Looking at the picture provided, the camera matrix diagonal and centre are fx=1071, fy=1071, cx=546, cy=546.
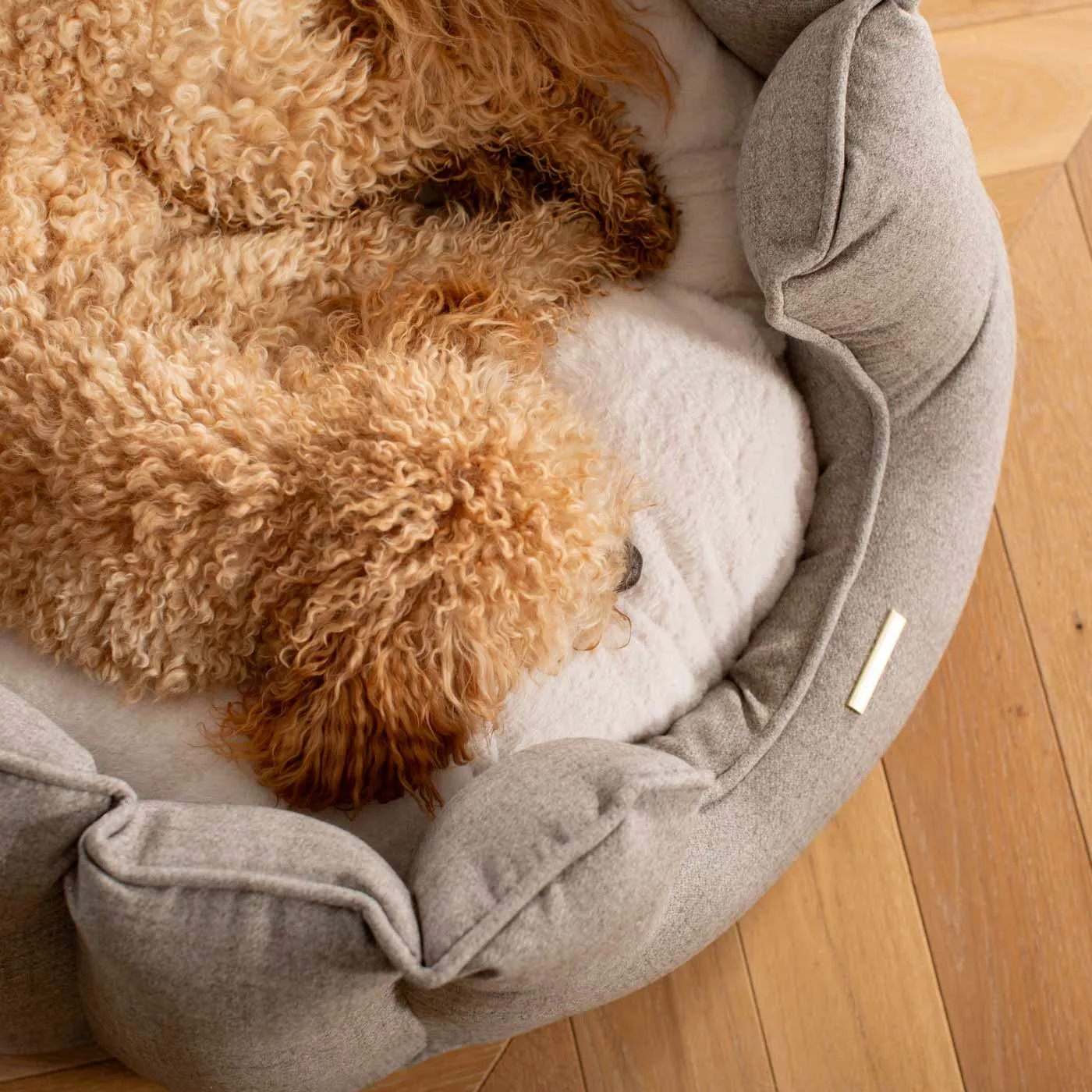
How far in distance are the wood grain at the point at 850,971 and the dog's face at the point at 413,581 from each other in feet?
1.82

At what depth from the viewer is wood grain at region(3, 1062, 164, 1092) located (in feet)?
3.96

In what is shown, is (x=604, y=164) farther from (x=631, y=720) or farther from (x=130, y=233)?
(x=631, y=720)

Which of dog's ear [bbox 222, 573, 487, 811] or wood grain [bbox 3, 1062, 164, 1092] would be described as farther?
wood grain [bbox 3, 1062, 164, 1092]

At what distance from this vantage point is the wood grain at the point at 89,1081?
3.96 ft

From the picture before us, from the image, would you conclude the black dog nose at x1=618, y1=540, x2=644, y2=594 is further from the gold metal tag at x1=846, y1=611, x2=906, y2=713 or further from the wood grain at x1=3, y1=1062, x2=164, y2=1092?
the wood grain at x1=3, y1=1062, x2=164, y2=1092

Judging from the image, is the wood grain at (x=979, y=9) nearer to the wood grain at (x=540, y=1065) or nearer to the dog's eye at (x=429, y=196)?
the dog's eye at (x=429, y=196)

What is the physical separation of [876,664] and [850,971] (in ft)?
1.42

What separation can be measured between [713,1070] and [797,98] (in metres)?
1.09

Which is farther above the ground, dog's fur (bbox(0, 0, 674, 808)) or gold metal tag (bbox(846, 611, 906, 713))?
dog's fur (bbox(0, 0, 674, 808))

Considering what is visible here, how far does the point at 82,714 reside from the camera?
103 centimetres

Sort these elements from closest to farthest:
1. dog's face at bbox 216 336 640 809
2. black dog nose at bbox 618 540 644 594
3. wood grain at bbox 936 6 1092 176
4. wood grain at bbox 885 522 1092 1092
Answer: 1. dog's face at bbox 216 336 640 809
2. black dog nose at bbox 618 540 644 594
3. wood grain at bbox 885 522 1092 1092
4. wood grain at bbox 936 6 1092 176

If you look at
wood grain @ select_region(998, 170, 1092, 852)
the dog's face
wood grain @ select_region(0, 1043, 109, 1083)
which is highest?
the dog's face

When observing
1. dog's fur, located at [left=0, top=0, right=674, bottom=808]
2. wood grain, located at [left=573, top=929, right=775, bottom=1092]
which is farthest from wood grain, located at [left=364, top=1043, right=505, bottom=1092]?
dog's fur, located at [left=0, top=0, right=674, bottom=808]

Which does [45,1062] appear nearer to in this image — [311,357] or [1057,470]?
[311,357]
